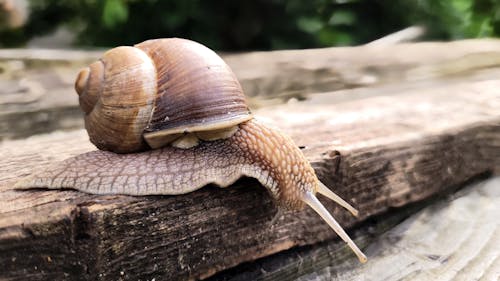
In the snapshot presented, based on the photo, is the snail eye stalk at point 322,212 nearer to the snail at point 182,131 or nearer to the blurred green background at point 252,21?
the snail at point 182,131

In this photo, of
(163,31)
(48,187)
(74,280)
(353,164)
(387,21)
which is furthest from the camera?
(387,21)

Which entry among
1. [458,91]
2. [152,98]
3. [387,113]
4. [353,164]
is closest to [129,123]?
[152,98]

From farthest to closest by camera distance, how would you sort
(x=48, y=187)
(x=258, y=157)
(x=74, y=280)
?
(x=258, y=157)
(x=48, y=187)
(x=74, y=280)

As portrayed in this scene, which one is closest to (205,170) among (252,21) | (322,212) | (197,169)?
(197,169)

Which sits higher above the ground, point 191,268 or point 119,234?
point 119,234

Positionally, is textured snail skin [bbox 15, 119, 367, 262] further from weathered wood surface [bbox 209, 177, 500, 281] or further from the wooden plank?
weathered wood surface [bbox 209, 177, 500, 281]

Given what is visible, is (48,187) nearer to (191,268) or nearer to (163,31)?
(191,268)
